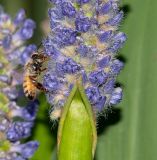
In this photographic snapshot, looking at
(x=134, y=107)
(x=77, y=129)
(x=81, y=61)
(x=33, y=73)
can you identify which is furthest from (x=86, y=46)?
(x=134, y=107)

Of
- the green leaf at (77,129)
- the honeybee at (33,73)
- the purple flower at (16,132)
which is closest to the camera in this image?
the green leaf at (77,129)

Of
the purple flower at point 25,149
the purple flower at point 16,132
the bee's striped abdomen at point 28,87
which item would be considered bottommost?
the purple flower at point 25,149

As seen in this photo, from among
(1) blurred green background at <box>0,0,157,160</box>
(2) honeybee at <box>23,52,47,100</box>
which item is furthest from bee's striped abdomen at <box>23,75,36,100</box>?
(1) blurred green background at <box>0,0,157,160</box>

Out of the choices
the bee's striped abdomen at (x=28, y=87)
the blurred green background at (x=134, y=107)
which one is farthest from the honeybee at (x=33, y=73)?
the blurred green background at (x=134, y=107)

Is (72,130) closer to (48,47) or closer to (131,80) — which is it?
(48,47)

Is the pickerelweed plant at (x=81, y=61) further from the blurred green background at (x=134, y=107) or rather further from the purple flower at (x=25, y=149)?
the blurred green background at (x=134, y=107)

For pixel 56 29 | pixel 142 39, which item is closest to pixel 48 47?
pixel 56 29
